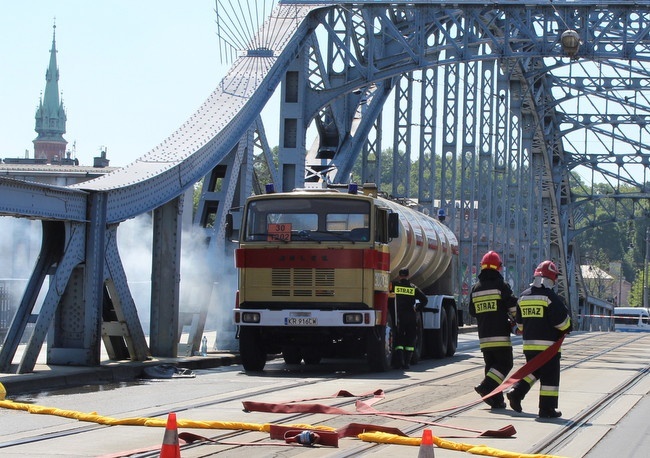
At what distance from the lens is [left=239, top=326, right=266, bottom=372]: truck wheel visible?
20547 mm

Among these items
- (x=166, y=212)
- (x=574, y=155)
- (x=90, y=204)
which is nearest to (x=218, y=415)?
(x=90, y=204)

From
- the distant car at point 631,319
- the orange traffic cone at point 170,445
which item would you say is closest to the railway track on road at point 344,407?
the orange traffic cone at point 170,445

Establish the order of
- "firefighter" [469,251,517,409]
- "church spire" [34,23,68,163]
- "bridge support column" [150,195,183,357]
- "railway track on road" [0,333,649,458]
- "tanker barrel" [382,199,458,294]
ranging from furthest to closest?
"church spire" [34,23,68,163], "tanker barrel" [382,199,458,294], "bridge support column" [150,195,183,357], "firefighter" [469,251,517,409], "railway track on road" [0,333,649,458]

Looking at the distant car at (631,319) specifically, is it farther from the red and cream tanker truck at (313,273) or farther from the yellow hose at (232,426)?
the yellow hose at (232,426)

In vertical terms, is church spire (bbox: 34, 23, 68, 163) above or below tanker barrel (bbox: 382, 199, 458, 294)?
above

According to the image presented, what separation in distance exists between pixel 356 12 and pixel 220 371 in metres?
13.8

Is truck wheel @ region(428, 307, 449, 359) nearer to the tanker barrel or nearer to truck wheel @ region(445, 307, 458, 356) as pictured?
truck wheel @ region(445, 307, 458, 356)

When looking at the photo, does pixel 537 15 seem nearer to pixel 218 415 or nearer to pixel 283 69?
pixel 283 69

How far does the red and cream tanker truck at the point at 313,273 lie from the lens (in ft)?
65.9

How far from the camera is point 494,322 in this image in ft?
48.7

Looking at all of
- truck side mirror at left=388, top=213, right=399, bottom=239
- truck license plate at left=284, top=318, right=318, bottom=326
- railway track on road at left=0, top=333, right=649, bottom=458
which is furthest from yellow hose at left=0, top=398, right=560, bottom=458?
truck side mirror at left=388, top=213, right=399, bottom=239

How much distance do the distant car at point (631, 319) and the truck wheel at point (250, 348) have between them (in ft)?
241

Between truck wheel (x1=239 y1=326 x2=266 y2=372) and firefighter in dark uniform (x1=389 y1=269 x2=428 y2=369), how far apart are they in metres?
2.58

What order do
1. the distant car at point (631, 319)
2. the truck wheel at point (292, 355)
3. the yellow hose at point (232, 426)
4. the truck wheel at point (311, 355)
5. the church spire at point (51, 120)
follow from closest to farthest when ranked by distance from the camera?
the yellow hose at point (232, 426), the truck wheel at point (311, 355), the truck wheel at point (292, 355), the distant car at point (631, 319), the church spire at point (51, 120)
